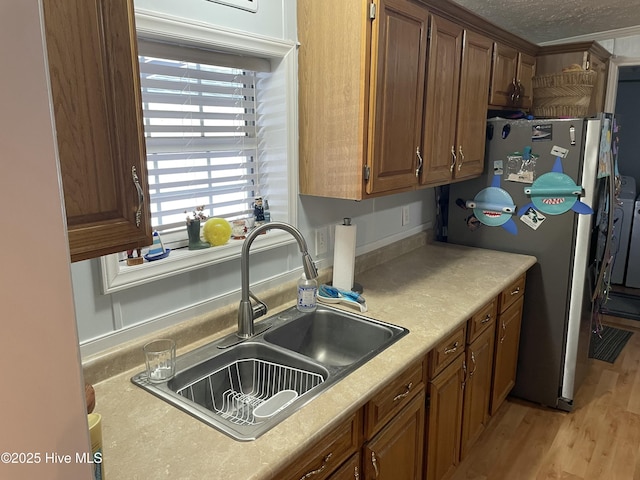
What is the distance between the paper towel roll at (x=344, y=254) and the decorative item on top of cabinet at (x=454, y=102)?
40cm

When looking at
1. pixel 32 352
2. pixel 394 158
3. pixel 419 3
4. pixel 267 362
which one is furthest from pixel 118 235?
pixel 419 3

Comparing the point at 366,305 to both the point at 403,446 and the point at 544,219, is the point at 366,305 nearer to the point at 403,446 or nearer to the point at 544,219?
the point at 403,446

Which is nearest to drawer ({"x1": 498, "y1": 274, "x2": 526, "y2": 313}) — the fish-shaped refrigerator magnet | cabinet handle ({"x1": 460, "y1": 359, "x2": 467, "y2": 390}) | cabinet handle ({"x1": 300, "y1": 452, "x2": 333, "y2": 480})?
the fish-shaped refrigerator magnet

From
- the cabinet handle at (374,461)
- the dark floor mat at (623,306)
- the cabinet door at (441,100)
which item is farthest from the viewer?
the dark floor mat at (623,306)

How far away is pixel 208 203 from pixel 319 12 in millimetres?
815

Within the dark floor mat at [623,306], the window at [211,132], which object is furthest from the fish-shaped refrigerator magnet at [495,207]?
the dark floor mat at [623,306]

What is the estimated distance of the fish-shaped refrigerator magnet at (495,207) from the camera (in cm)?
267

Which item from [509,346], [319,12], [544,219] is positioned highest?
[319,12]

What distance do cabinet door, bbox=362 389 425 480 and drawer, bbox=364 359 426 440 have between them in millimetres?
32

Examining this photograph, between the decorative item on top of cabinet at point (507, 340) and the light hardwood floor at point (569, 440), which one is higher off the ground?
the decorative item on top of cabinet at point (507, 340)

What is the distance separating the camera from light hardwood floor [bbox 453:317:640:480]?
2252 mm

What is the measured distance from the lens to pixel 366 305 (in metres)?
1.95

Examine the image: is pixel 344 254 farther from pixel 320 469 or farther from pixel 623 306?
pixel 623 306

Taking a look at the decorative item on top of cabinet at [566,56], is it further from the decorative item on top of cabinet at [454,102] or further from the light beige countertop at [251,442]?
the light beige countertop at [251,442]
